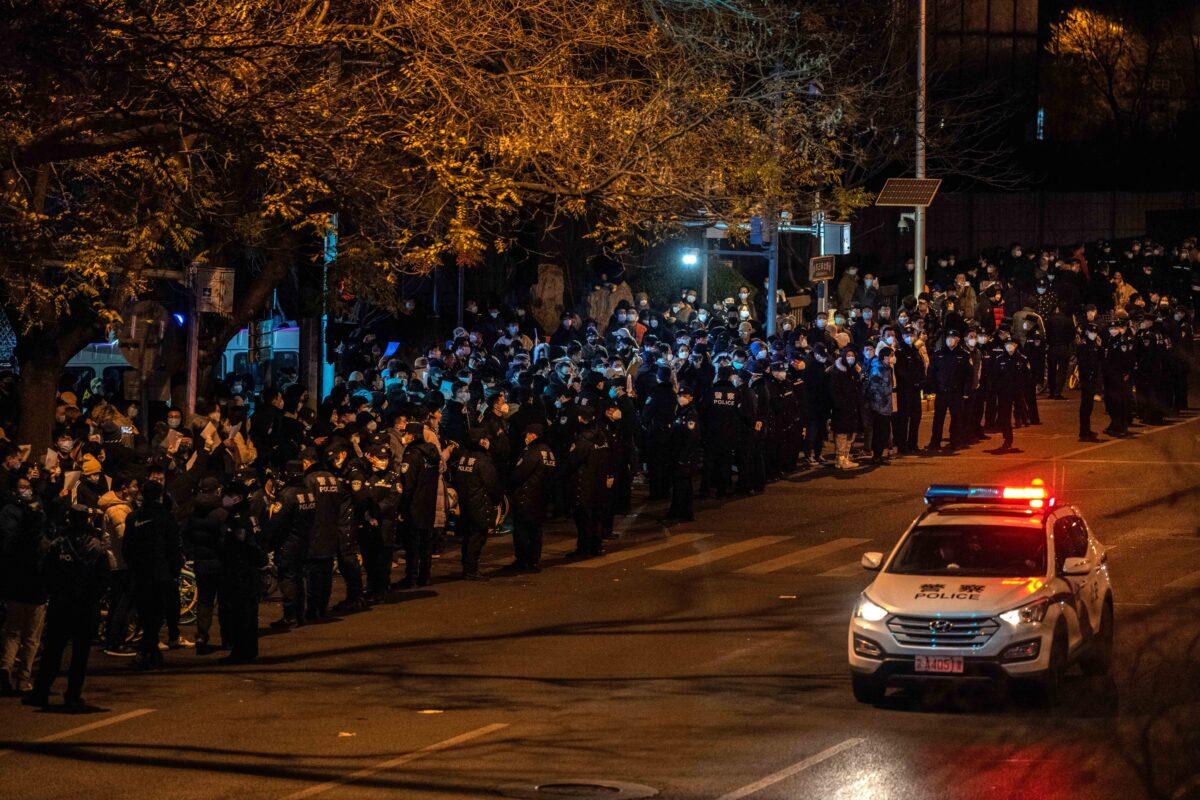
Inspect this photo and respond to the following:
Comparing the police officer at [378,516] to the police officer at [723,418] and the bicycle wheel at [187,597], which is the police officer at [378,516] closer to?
the bicycle wheel at [187,597]

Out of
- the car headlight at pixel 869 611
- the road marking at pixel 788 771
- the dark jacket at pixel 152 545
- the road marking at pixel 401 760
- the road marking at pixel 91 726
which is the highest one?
the dark jacket at pixel 152 545

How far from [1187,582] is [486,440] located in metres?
7.66

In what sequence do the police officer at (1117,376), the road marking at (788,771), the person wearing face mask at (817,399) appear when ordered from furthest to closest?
the police officer at (1117,376) < the person wearing face mask at (817,399) < the road marking at (788,771)

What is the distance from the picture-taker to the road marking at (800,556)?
67.4 feet

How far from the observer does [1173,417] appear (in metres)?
33.9

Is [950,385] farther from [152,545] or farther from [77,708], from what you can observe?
[77,708]

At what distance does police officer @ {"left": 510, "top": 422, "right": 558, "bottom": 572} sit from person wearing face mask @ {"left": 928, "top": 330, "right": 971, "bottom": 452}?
1040 cm

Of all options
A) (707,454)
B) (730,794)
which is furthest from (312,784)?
(707,454)

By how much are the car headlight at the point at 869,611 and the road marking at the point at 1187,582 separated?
21.7ft

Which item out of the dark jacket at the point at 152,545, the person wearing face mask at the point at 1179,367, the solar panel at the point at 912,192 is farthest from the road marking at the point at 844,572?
the person wearing face mask at the point at 1179,367

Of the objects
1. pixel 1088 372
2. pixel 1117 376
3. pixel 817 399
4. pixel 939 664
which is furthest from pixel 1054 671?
pixel 1117 376

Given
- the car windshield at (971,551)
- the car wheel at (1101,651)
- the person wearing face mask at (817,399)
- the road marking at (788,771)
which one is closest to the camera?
the road marking at (788,771)

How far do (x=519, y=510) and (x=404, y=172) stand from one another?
4.01 m

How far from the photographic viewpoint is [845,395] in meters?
27.5
